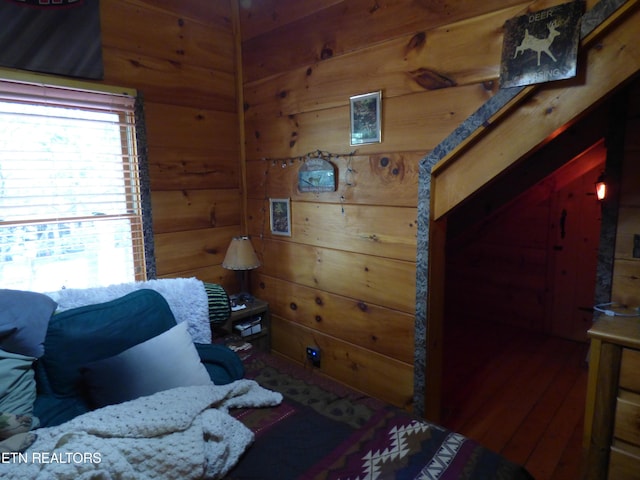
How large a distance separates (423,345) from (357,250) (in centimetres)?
61

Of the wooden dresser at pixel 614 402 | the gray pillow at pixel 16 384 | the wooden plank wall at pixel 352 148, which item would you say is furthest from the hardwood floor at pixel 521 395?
the gray pillow at pixel 16 384

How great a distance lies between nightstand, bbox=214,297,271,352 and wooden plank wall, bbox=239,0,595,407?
4.2 inches

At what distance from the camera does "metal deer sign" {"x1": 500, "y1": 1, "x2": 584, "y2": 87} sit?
1.36 metres

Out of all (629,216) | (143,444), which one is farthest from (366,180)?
Answer: (143,444)

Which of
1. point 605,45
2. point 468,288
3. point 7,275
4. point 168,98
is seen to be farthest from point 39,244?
point 468,288

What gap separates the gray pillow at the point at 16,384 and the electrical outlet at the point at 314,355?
4.92ft

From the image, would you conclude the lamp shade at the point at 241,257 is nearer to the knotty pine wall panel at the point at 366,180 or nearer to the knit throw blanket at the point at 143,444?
the knotty pine wall panel at the point at 366,180

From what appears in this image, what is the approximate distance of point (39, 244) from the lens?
A: 2031mm

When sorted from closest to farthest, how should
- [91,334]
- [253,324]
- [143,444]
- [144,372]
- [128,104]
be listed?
1. [143,444]
2. [144,372]
3. [91,334]
4. [128,104]
5. [253,324]

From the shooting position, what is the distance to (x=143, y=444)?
112 cm

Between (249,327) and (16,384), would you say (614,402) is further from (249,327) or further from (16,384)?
(16,384)

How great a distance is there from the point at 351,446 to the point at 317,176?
58.0 inches

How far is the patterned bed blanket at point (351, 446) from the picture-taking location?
3.81 feet

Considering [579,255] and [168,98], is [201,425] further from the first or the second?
[579,255]
